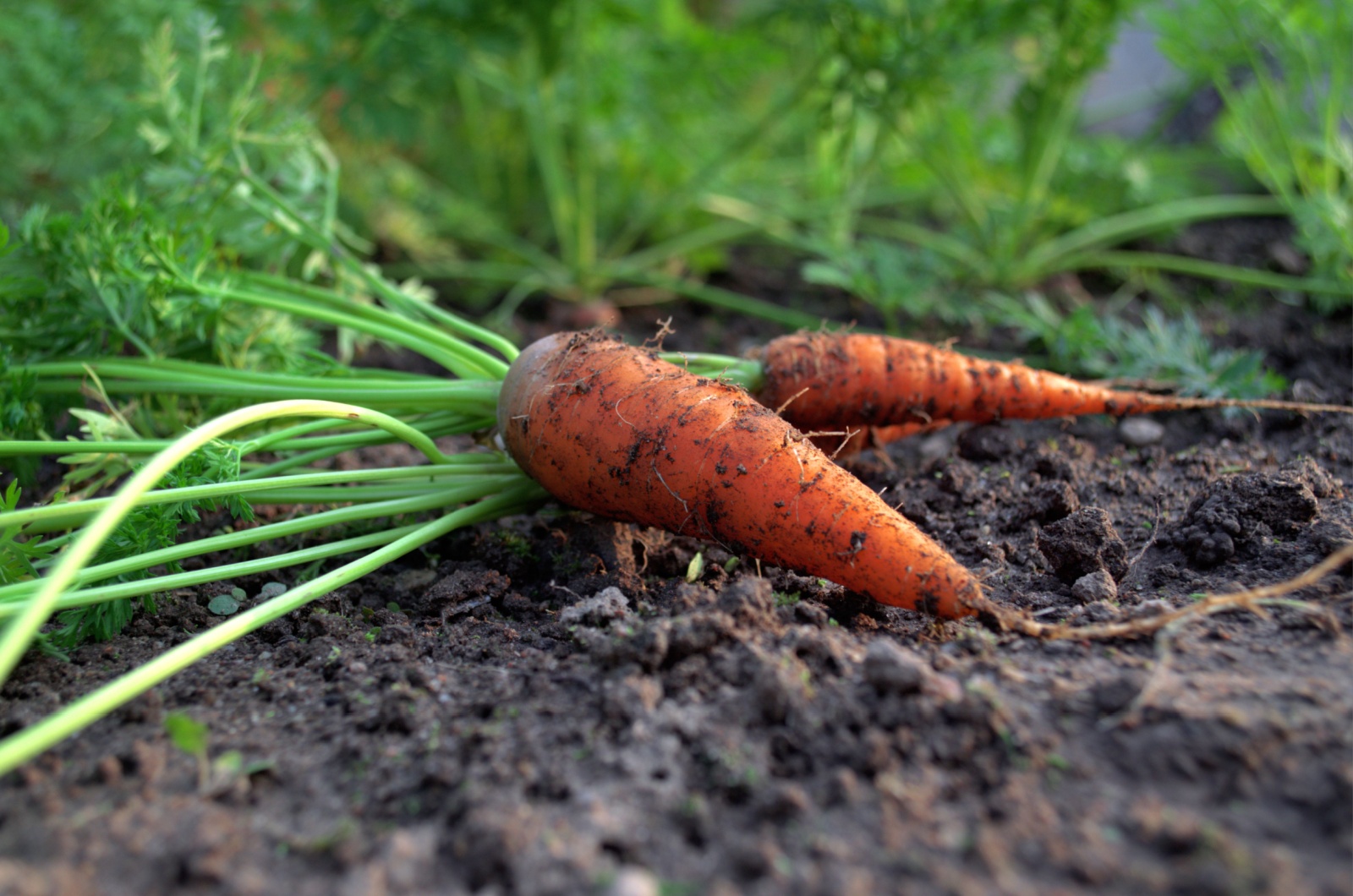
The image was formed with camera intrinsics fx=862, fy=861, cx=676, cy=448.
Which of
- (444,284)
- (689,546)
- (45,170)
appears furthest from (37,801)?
(45,170)

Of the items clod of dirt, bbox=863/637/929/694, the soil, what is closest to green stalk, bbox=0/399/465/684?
the soil

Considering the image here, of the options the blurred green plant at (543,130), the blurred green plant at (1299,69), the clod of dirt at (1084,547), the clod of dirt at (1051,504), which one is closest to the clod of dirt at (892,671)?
the clod of dirt at (1084,547)

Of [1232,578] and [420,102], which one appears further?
[420,102]

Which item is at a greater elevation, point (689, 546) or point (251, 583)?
point (689, 546)

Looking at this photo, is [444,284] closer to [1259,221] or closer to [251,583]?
[251,583]

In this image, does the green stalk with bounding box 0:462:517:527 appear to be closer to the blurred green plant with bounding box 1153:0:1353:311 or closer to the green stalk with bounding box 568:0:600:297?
the green stalk with bounding box 568:0:600:297

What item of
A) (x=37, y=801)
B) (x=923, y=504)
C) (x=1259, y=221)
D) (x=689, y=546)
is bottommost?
(x=37, y=801)
